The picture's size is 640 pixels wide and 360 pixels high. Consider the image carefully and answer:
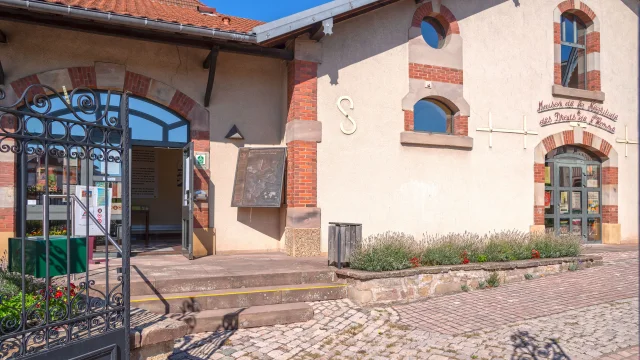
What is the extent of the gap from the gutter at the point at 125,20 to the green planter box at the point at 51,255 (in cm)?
422

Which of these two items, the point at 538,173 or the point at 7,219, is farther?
the point at 538,173

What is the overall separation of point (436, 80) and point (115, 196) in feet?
21.9

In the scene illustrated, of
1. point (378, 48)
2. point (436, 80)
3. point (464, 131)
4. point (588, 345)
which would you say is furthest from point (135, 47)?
point (588, 345)

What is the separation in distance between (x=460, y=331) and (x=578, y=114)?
803 cm

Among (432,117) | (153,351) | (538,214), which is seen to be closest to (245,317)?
Answer: (153,351)

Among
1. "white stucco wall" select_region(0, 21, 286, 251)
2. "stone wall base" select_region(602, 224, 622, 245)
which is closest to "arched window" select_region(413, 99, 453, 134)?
"white stucco wall" select_region(0, 21, 286, 251)

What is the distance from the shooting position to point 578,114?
1116 centimetres

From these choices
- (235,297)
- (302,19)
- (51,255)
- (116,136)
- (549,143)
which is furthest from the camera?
(549,143)

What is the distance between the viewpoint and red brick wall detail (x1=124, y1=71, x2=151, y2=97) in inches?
320

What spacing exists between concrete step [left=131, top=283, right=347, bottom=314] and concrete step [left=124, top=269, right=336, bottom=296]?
10cm

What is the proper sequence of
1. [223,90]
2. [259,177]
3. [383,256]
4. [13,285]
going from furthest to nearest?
[223,90] < [259,177] < [383,256] < [13,285]

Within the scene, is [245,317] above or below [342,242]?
below

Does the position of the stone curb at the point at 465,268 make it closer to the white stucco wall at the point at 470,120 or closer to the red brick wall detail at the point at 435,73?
the white stucco wall at the point at 470,120

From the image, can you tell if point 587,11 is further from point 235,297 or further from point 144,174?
point 144,174
